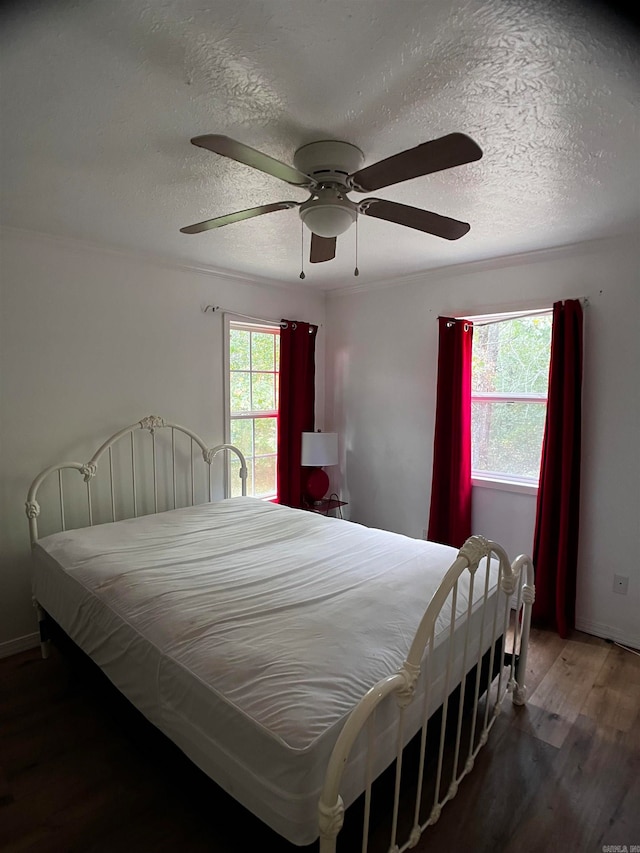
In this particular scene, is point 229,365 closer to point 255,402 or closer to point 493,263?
point 255,402

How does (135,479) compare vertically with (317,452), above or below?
below

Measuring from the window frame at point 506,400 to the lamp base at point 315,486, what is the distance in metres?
1.24

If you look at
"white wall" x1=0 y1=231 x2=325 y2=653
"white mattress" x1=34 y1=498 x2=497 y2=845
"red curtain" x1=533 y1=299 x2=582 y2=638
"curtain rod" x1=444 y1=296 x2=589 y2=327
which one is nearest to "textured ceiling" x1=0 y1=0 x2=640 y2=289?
"white wall" x1=0 y1=231 x2=325 y2=653

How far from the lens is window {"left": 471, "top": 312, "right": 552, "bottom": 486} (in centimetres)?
321

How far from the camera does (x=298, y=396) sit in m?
4.01

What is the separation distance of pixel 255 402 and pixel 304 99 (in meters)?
2.71

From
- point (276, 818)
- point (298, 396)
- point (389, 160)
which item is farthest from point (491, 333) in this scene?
point (276, 818)

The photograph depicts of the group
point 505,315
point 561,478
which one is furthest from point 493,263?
point 561,478

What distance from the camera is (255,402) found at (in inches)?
155

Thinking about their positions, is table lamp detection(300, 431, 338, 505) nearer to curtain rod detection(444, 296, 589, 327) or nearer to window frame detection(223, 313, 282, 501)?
window frame detection(223, 313, 282, 501)

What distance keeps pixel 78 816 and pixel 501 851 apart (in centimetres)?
148

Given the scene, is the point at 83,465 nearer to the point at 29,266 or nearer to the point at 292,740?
the point at 29,266

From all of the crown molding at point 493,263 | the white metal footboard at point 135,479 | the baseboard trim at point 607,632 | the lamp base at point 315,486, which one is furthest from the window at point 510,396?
the white metal footboard at point 135,479

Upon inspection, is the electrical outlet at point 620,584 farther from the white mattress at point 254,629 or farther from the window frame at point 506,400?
the white mattress at point 254,629
